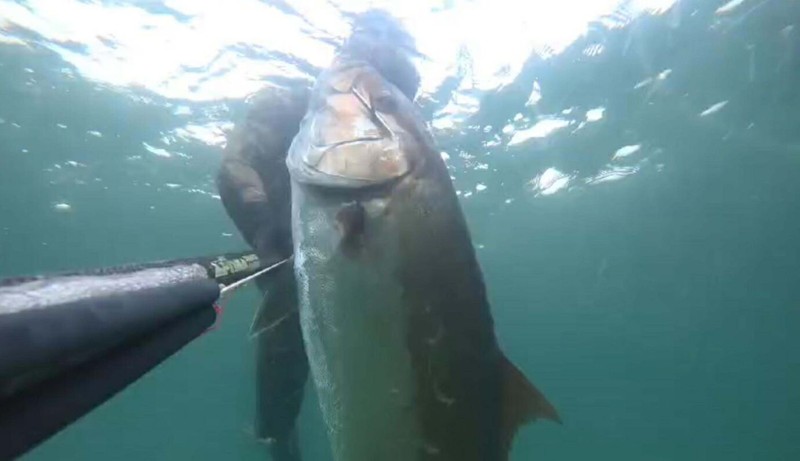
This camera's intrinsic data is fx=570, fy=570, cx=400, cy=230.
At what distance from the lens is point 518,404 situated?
2.37 meters

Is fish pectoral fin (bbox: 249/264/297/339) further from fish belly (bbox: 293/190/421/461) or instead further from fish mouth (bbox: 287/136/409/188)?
fish mouth (bbox: 287/136/409/188)

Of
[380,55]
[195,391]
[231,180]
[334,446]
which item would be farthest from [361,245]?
[195,391]

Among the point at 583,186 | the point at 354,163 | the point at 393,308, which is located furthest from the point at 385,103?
the point at 583,186

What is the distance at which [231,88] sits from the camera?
13.9 m

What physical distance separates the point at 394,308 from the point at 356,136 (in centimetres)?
71

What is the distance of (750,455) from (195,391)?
294 ft

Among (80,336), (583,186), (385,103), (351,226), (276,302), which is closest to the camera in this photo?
(80,336)

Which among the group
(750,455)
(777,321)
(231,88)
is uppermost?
(231,88)

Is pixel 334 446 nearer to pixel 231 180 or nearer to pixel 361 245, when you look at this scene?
pixel 361 245

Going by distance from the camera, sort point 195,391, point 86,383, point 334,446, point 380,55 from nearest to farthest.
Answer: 1. point 86,383
2. point 334,446
3. point 380,55
4. point 195,391

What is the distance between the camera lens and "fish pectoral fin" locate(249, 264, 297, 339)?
8.57 feet

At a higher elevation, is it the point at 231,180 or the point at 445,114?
the point at 445,114

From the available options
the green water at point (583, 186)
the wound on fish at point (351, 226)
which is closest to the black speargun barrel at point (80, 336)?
the green water at point (583, 186)

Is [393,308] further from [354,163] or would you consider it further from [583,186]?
[583,186]
